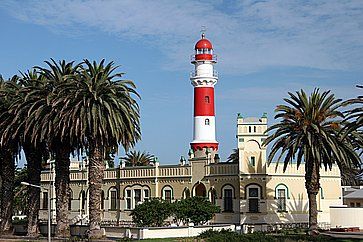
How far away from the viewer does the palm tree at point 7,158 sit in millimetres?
57781

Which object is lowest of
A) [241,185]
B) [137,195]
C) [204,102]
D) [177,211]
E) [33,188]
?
[177,211]

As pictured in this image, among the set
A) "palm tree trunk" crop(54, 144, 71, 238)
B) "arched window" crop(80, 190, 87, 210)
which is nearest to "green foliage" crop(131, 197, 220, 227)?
"palm tree trunk" crop(54, 144, 71, 238)

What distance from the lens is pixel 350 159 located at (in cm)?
5391

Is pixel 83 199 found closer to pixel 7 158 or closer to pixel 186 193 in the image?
pixel 186 193

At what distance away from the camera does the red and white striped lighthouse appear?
73.2 metres

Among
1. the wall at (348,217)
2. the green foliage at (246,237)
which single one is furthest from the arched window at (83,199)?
the wall at (348,217)

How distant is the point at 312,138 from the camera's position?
5175cm

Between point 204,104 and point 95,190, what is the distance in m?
26.9

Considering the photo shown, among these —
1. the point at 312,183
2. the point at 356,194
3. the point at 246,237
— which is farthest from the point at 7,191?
the point at 356,194

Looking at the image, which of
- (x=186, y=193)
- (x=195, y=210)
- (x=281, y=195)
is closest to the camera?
(x=195, y=210)

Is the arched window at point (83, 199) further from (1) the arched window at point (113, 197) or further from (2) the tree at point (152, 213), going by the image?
(2) the tree at point (152, 213)

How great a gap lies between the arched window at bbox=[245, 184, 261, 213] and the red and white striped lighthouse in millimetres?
10031

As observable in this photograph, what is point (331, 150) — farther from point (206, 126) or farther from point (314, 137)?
point (206, 126)

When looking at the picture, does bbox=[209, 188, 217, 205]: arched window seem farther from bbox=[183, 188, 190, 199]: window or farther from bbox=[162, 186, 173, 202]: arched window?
bbox=[162, 186, 173, 202]: arched window
